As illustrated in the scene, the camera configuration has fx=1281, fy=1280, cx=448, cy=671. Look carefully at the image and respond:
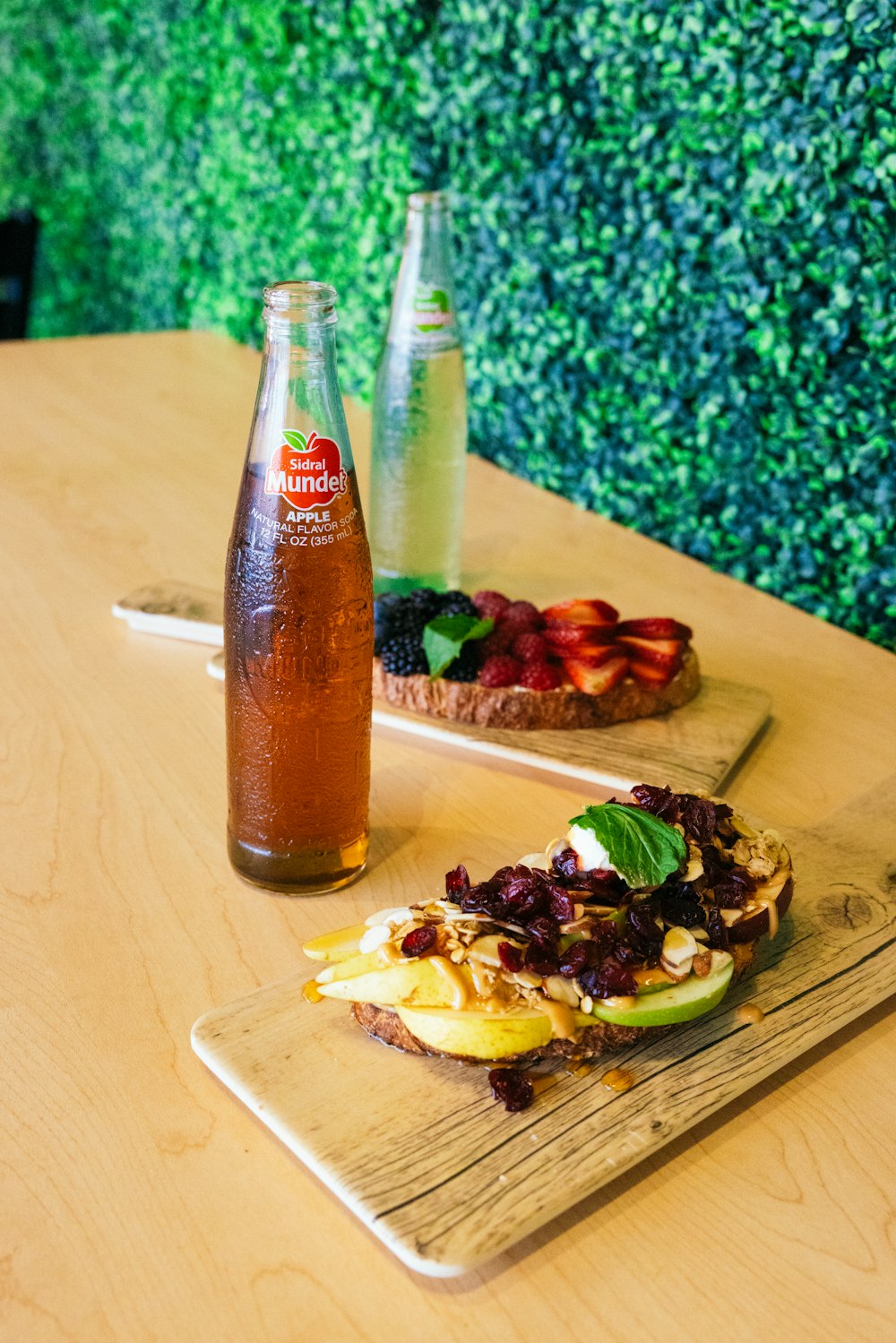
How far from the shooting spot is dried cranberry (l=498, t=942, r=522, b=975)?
82cm

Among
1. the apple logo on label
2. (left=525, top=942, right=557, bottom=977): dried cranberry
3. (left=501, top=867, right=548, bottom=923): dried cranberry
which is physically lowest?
(left=525, top=942, right=557, bottom=977): dried cranberry

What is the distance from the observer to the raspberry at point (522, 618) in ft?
4.42

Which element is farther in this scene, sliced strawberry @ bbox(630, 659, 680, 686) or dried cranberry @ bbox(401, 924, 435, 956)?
sliced strawberry @ bbox(630, 659, 680, 686)

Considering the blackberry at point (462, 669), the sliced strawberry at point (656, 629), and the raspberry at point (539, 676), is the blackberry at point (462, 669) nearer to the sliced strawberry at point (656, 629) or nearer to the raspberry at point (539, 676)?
the raspberry at point (539, 676)

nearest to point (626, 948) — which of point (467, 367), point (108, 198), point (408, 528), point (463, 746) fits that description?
point (463, 746)

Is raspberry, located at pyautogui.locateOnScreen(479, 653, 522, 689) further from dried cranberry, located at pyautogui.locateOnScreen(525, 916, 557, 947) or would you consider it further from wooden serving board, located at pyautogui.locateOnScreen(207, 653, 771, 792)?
dried cranberry, located at pyautogui.locateOnScreen(525, 916, 557, 947)

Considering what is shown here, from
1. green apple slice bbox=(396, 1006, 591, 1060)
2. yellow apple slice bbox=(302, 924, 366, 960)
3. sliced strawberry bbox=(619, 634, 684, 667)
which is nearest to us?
green apple slice bbox=(396, 1006, 591, 1060)

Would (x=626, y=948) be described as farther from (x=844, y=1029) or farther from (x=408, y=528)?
(x=408, y=528)

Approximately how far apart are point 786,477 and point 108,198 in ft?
8.47

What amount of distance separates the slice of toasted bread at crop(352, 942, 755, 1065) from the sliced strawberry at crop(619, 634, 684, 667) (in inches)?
21.0

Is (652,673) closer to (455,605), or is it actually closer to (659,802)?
(455,605)

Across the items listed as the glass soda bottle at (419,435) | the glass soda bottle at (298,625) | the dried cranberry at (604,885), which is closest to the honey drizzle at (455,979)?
the dried cranberry at (604,885)

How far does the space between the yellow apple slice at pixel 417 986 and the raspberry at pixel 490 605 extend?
0.60 metres

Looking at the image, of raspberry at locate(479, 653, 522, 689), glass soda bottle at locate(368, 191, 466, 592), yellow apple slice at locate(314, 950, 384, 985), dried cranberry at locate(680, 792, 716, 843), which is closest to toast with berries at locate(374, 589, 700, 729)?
raspberry at locate(479, 653, 522, 689)
